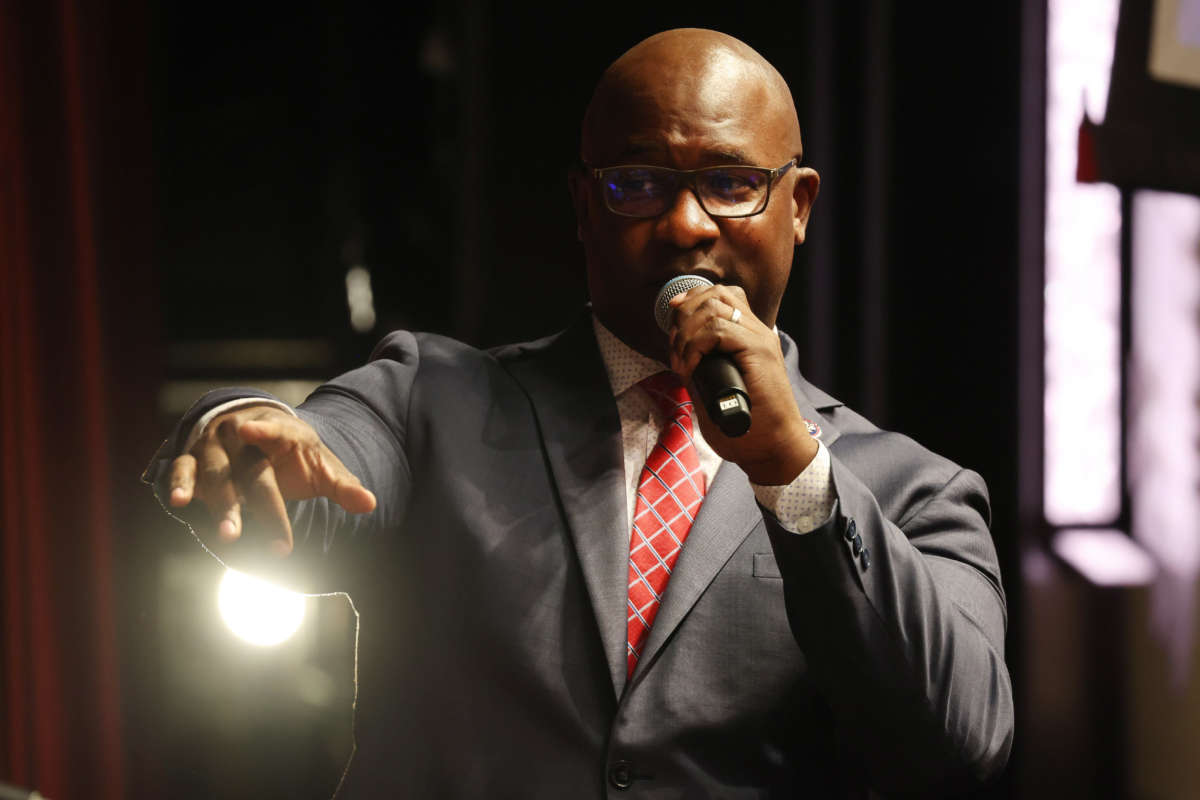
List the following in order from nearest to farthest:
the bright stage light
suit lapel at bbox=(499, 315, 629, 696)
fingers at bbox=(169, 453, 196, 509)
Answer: fingers at bbox=(169, 453, 196, 509)
suit lapel at bbox=(499, 315, 629, 696)
the bright stage light

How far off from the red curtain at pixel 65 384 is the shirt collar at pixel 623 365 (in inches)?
66.8

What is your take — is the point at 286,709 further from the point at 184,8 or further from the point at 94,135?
the point at 184,8

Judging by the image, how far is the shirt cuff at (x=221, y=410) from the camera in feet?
3.27

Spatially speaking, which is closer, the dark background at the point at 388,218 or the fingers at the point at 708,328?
the fingers at the point at 708,328

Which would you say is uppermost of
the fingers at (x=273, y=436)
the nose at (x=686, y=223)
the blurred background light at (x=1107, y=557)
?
the nose at (x=686, y=223)

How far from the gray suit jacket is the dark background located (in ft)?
3.17

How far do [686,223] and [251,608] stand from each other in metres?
1.27

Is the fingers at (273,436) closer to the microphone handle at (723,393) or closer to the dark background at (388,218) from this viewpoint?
the microphone handle at (723,393)

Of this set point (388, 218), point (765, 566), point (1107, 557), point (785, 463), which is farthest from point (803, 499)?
point (388, 218)

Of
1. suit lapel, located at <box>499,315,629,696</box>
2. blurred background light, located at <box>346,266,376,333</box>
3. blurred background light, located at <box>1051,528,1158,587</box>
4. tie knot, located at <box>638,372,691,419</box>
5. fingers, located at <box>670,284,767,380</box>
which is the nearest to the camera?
fingers, located at <box>670,284,767,380</box>

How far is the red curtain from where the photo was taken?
2412 mm

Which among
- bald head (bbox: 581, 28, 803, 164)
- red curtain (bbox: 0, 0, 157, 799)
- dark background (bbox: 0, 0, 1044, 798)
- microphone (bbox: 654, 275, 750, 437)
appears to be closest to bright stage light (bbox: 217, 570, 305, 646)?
dark background (bbox: 0, 0, 1044, 798)

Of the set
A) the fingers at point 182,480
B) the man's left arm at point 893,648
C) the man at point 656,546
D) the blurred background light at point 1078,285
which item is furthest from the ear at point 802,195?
the blurred background light at point 1078,285

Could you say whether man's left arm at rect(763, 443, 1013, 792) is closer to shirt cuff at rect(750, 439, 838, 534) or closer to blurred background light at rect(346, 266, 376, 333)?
shirt cuff at rect(750, 439, 838, 534)
